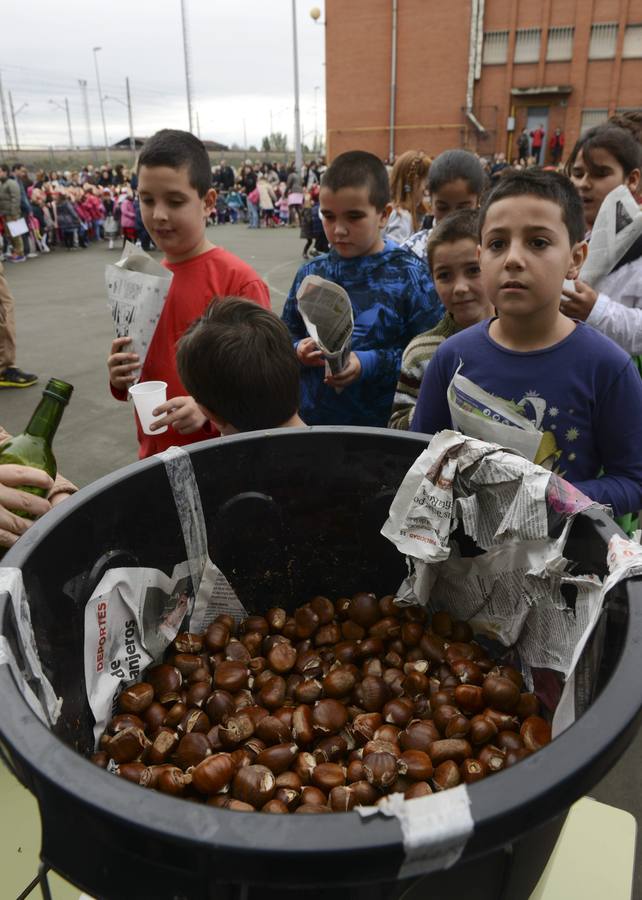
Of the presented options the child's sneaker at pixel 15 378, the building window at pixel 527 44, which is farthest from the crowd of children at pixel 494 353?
the building window at pixel 527 44

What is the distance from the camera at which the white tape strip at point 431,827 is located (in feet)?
1.65

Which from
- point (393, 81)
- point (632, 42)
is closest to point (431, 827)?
point (393, 81)

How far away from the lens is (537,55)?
25578 mm

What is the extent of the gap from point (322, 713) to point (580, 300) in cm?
140

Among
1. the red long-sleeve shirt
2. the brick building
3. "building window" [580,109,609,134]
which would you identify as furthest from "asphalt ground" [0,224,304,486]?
"building window" [580,109,609,134]

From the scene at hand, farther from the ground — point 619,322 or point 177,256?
point 177,256

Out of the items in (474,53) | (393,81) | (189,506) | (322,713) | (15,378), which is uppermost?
(474,53)

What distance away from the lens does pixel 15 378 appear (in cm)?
551

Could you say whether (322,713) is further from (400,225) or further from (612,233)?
(400,225)

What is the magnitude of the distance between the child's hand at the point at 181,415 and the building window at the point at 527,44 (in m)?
30.2

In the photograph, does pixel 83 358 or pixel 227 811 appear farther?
pixel 83 358

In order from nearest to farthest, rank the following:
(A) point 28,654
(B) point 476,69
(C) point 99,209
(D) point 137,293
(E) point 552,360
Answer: (A) point 28,654
(E) point 552,360
(D) point 137,293
(C) point 99,209
(B) point 476,69

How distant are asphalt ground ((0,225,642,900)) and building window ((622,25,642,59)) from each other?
2045 cm

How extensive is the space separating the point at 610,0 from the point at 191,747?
105 ft
